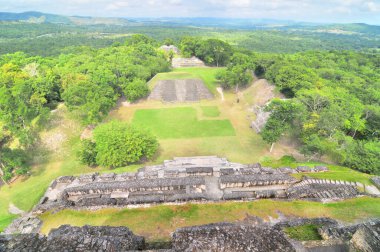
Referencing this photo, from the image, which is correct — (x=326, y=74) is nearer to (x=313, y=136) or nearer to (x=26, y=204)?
(x=313, y=136)

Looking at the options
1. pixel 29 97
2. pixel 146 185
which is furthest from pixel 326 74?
pixel 29 97

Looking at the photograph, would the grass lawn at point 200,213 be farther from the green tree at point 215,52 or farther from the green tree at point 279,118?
the green tree at point 215,52

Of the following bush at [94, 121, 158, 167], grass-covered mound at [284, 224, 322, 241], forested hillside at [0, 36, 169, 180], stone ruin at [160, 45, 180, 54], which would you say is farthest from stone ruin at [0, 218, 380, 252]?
stone ruin at [160, 45, 180, 54]

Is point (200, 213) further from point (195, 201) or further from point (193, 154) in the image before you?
point (193, 154)

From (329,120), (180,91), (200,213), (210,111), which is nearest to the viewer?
(200,213)

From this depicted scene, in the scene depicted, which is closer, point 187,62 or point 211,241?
point 211,241

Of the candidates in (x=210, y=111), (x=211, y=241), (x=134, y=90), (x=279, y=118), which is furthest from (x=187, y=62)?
(x=211, y=241)

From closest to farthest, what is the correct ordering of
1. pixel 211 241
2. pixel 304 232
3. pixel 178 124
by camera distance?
pixel 211 241, pixel 304 232, pixel 178 124
